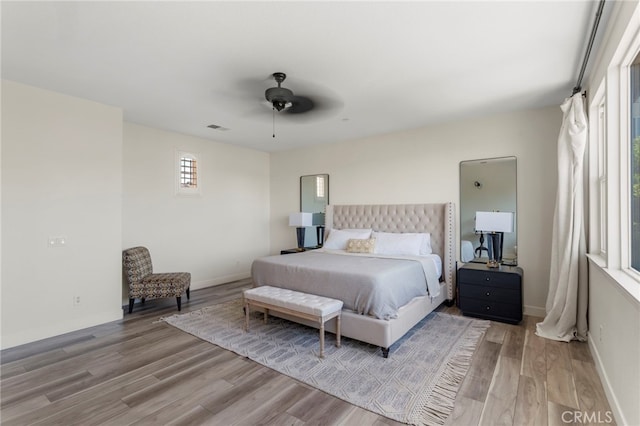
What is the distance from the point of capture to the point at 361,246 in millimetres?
4715

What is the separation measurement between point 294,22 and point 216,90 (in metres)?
1.56

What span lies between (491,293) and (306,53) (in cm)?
351

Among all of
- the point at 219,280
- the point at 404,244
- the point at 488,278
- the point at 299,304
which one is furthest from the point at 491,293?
the point at 219,280

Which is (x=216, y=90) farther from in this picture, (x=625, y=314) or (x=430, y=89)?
(x=625, y=314)

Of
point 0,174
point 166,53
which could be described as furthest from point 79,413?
point 166,53

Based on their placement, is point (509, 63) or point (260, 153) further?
point (260, 153)

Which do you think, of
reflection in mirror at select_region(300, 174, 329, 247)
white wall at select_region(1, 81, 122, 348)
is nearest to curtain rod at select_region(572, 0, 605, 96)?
reflection in mirror at select_region(300, 174, 329, 247)

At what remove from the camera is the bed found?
9.71ft

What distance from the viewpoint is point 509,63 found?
9.27 ft

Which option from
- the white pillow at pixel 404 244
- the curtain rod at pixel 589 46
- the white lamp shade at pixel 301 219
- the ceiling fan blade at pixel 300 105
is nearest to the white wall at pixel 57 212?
the ceiling fan blade at pixel 300 105

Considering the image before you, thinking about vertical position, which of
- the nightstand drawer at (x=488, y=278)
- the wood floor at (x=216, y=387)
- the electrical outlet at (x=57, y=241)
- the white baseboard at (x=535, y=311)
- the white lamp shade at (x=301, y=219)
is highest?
the white lamp shade at (x=301, y=219)

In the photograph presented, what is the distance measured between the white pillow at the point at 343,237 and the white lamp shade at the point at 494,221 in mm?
1690

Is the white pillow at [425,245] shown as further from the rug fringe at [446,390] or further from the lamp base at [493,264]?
the rug fringe at [446,390]
